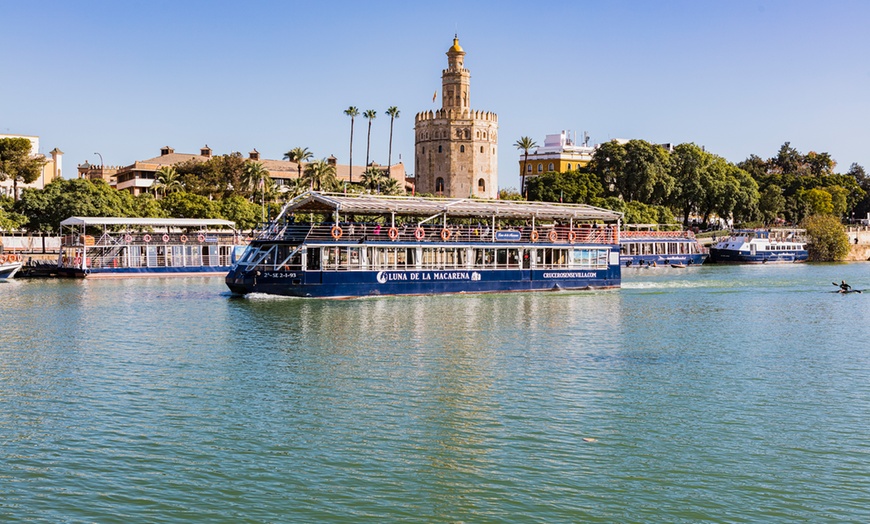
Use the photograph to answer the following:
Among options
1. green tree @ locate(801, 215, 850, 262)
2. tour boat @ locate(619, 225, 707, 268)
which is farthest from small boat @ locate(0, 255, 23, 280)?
green tree @ locate(801, 215, 850, 262)

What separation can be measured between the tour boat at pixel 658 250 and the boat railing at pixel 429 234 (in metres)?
39.9

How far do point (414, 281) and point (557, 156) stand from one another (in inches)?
4798

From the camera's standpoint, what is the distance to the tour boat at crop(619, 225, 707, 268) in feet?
343

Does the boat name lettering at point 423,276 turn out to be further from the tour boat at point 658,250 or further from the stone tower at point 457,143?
the stone tower at point 457,143

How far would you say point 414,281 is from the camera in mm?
54875

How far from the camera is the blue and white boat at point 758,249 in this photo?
112m

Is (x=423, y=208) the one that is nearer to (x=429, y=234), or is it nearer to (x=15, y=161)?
(x=429, y=234)

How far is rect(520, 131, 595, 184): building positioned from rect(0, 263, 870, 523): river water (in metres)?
130

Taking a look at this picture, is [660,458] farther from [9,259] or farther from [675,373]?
[9,259]

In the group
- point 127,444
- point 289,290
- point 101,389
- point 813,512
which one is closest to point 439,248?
point 289,290

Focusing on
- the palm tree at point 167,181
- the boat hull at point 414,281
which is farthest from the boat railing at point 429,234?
the palm tree at point 167,181

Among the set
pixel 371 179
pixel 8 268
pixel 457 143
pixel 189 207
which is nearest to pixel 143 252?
pixel 8 268

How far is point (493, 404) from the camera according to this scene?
25.3 meters

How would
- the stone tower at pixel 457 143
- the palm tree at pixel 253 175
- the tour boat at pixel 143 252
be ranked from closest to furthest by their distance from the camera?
the tour boat at pixel 143 252 < the palm tree at pixel 253 175 < the stone tower at pixel 457 143
